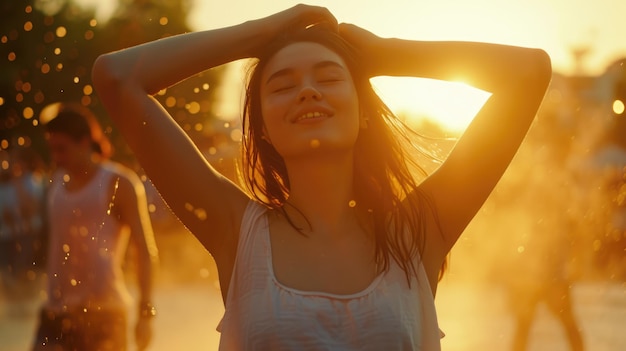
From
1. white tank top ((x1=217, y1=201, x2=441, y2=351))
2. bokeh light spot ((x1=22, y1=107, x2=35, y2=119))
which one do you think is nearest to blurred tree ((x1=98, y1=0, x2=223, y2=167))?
bokeh light spot ((x1=22, y1=107, x2=35, y2=119))

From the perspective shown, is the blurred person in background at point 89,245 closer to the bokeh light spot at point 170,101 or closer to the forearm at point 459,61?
the forearm at point 459,61

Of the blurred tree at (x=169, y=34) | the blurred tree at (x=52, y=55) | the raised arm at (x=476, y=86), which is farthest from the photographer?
the blurred tree at (x=52, y=55)

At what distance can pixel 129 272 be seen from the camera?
69.6 feet

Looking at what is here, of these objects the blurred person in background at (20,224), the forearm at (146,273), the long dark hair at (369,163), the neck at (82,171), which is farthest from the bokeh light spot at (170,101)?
the long dark hair at (369,163)

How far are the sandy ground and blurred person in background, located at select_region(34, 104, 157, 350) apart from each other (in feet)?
13.3

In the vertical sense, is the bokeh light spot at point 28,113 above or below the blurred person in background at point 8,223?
above

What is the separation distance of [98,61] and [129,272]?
18098 mm

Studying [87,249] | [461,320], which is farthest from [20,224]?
[87,249]

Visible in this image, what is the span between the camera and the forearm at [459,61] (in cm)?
347

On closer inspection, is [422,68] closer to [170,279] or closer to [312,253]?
[312,253]

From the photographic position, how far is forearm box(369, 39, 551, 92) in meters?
3.47

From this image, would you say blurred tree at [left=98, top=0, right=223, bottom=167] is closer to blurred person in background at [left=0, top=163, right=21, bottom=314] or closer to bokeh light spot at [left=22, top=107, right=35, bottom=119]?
bokeh light spot at [left=22, top=107, right=35, bottom=119]

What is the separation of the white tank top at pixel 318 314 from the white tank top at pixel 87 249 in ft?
10.3

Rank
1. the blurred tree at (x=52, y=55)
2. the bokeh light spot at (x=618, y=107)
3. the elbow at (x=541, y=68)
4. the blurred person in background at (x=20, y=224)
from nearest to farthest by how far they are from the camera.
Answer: the elbow at (x=541, y=68)
the blurred person in background at (x=20, y=224)
the bokeh light spot at (x=618, y=107)
the blurred tree at (x=52, y=55)
